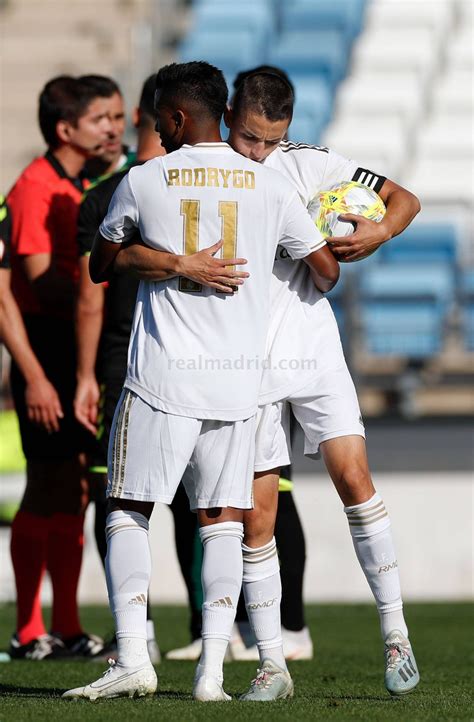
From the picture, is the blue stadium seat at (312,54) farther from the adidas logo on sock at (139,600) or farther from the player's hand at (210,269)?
the adidas logo on sock at (139,600)

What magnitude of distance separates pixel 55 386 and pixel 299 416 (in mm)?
1750

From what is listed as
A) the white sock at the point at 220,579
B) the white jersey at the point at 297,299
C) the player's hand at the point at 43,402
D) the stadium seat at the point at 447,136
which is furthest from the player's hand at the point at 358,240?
the stadium seat at the point at 447,136

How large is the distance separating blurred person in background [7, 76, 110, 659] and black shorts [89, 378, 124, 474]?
14.0 inches

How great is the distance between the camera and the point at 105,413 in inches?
200

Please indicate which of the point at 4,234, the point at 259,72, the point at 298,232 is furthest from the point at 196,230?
the point at 4,234

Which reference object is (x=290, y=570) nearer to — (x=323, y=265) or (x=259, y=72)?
(x=323, y=265)

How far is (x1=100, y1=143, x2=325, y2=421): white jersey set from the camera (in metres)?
3.72

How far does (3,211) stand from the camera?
5.46 m

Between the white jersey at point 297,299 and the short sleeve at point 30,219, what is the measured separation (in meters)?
1.68

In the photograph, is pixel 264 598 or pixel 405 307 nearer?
pixel 264 598

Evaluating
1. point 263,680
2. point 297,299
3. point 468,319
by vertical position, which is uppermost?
point 297,299

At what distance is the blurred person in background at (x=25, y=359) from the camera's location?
17.3 feet

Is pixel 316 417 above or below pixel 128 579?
above

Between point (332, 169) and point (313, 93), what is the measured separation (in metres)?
11.9
